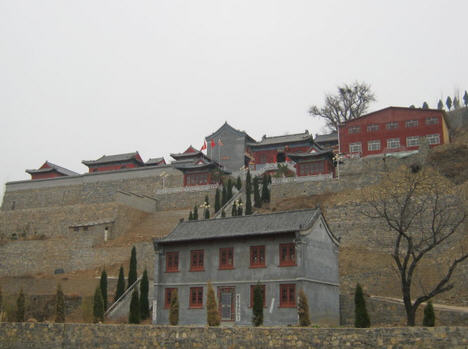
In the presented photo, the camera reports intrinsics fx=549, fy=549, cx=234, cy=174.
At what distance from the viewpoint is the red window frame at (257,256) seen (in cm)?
3559

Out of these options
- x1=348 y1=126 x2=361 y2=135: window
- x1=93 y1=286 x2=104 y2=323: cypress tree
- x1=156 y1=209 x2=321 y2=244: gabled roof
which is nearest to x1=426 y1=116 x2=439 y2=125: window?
x1=348 y1=126 x2=361 y2=135: window

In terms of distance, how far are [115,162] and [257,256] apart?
61050 millimetres

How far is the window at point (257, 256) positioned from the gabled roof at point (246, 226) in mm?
1131

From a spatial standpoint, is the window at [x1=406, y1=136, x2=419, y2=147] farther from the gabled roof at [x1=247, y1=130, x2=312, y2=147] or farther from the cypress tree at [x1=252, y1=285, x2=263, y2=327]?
the cypress tree at [x1=252, y1=285, x2=263, y2=327]

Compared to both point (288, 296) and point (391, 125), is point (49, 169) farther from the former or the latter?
point (288, 296)

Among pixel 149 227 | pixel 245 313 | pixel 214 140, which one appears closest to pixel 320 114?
pixel 214 140

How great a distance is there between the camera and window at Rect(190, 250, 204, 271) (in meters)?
37.7

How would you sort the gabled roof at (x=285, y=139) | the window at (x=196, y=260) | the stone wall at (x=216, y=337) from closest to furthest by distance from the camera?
1. the stone wall at (x=216, y=337)
2. the window at (x=196, y=260)
3. the gabled roof at (x=285, y=139)

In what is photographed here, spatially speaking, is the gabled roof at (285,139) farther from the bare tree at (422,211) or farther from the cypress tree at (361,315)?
the cypress tree at (361,315)

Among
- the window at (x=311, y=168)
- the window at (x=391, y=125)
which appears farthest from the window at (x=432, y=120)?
the window at (x=311, y=168)

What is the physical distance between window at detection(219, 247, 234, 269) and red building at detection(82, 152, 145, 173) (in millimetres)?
57456

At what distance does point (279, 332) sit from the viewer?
1021 inches

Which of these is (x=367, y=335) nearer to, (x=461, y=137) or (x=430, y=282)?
(x=430, y=282)

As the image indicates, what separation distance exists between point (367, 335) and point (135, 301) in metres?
17.0
